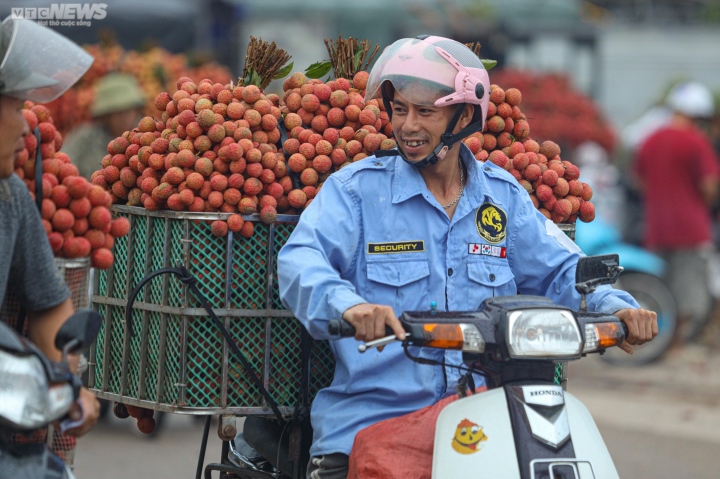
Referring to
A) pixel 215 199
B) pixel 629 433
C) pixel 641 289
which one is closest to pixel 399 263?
pixel 215 199

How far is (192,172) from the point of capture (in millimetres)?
3480

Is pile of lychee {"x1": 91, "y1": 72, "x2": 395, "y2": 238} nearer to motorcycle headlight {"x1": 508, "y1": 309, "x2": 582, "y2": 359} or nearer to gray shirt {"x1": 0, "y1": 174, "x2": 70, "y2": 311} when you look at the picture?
gray shirt {"x1": 0, "y1": 174, "x2": 70, "y2": 311}

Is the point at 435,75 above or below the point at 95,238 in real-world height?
above

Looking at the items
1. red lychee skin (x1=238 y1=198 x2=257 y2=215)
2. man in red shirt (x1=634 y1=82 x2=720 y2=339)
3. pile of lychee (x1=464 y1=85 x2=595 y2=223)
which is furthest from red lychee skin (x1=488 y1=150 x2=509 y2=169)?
man in red shirt (x1=634 y1=82 x2=720 y2=339)

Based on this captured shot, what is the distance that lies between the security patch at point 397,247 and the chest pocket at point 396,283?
33mm

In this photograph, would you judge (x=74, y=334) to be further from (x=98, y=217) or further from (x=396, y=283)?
(x=396, y=283)

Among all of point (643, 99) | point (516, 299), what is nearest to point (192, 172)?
point (516, 299)

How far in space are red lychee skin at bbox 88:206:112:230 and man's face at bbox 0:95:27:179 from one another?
1.24 feet

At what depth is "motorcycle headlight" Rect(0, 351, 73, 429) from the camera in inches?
92.0

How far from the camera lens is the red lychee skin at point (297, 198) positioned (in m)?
A: 3.49

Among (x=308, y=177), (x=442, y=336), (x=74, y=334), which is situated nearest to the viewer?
(x=74, y=334)

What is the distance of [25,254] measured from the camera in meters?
2.66

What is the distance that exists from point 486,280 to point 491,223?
19 centimetres

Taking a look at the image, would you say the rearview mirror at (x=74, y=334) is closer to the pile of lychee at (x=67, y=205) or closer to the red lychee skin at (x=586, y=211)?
the pile of lychee at (x=67, y=205)
